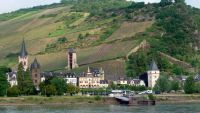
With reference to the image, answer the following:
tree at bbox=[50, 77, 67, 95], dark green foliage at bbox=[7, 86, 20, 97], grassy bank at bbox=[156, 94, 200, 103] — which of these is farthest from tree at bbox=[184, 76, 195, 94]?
dark green foliage at bbox=[7, 86, 20, 97]

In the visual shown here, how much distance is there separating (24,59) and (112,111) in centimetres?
7281

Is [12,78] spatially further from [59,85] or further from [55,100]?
[55,100]

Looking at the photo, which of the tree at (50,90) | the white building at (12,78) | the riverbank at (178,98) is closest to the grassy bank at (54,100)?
the tree at (50,90)

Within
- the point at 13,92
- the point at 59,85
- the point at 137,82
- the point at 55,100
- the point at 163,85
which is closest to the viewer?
the point at 55,100

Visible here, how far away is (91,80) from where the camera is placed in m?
174

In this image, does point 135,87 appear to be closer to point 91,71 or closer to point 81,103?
point 91,71

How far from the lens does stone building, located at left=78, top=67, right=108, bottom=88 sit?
172 metres

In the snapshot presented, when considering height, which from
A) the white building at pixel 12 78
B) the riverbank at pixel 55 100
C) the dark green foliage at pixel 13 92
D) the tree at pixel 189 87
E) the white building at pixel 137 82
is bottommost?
the riverbank at pixel 55 100

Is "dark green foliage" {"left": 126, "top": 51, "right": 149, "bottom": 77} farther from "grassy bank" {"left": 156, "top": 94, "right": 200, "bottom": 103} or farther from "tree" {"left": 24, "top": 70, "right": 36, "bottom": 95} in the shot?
"tree" {"left": 24, "top": 70, "right": 36, "bottom": 95}

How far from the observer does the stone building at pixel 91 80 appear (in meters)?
172

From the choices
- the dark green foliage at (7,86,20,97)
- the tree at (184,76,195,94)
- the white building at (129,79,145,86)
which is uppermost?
the white building at (129,79,145,86)

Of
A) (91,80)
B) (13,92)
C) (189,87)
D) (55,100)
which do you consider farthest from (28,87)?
(91,80)

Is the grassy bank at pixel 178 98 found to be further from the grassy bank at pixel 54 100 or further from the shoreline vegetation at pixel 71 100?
the grassy bank at pixel 54 100

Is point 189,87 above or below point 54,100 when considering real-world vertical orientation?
above
